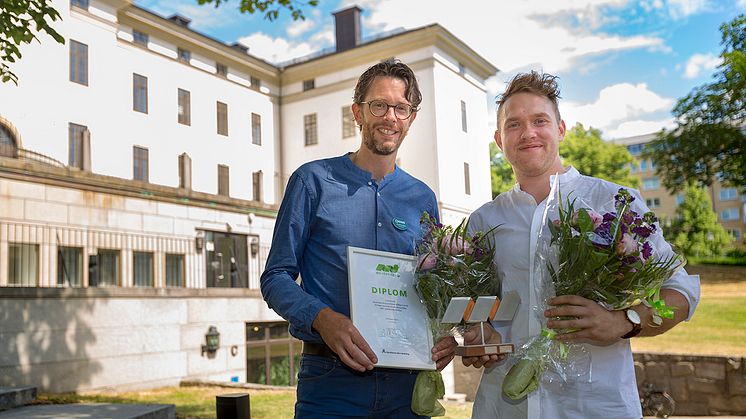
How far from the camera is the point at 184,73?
22.7 m

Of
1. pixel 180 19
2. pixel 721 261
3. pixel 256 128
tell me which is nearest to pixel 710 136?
pixel 721 261

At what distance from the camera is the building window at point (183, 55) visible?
2277 cm

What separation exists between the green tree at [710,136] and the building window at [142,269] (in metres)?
24.1

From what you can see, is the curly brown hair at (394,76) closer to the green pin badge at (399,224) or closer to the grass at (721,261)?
the green pin badge at (399,224)

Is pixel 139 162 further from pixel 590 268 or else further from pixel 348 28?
pixel 590 268

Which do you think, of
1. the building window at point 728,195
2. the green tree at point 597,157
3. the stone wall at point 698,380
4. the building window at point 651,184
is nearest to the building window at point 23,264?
the stone wall at point 698,380

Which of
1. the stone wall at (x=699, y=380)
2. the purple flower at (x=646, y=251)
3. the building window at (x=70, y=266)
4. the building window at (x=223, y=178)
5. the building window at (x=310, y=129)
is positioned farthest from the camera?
the building window at (x=310, y=129)

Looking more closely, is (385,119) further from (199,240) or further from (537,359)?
(199,240)

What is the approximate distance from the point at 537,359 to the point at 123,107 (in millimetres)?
20388

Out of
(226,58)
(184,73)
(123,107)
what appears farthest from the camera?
(226,58)

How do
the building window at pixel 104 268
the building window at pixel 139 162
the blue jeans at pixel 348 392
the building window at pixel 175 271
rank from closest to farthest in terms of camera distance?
the blue jeans at pixel 348 392, the building window at pixel 104 268, the building window at pixel 175 271, the building window at pixel 139 162

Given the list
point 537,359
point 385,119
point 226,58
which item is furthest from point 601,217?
point 226,58

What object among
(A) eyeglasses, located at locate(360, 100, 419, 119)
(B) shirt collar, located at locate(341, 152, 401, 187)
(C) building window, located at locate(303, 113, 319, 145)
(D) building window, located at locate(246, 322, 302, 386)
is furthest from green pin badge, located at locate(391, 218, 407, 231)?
(C) building window, located at locate(303, 113, 319, 145)

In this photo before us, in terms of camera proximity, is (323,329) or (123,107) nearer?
(323,329)
